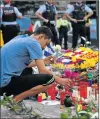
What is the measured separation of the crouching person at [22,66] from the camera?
581 cm

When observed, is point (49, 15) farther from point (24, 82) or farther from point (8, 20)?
point (24, 82)

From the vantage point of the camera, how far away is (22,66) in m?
6.00

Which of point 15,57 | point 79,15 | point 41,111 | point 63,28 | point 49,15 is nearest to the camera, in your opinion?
point 41,111

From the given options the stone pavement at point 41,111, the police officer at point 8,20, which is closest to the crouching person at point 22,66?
the stone pavement at point 41,111

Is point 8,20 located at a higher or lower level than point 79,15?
higher

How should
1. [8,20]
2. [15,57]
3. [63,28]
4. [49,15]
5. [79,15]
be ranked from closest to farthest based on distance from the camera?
[15,57]
[8,20]
[49,15]
[79,15]
[63,28]

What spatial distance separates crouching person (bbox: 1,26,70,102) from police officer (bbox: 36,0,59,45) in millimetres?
6596

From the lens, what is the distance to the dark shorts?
19.4ft

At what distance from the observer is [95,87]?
663 cm

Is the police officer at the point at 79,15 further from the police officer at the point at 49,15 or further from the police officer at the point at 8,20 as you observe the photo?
the police officer at the point at 8,20

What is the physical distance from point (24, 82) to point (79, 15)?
707 centimetres

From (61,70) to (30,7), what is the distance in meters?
9.22

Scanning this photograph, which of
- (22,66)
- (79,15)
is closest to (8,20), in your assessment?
(79,15)

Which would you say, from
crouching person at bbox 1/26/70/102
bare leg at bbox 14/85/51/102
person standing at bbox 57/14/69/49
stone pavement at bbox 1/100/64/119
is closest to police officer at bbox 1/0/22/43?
person standing at bbox 57/14/69/49
